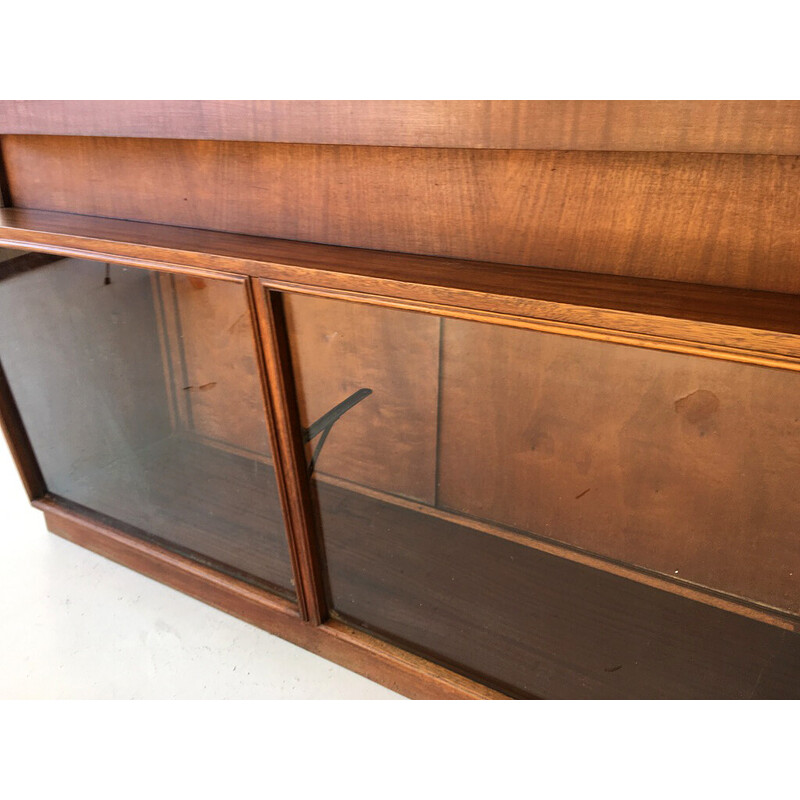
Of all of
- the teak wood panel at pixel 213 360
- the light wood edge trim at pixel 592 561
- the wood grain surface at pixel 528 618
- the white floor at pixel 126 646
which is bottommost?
the white floor at pixel 126 646

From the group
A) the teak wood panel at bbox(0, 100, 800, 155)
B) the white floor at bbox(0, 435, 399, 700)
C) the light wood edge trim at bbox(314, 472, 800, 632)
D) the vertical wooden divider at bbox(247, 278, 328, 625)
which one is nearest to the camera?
the teak wood panel at bbox(0, 100, 800, 155)

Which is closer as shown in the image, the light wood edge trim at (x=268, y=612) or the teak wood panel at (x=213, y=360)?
the teak wood panel at (x=213, y=360)

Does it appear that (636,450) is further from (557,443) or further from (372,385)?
(372,385)

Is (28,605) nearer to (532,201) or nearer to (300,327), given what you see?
(300,327)

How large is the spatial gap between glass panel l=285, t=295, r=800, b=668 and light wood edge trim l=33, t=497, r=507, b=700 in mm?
194

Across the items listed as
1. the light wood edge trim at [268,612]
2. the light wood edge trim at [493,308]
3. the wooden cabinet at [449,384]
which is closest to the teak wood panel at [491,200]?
the wooden cabinet at [449,384]

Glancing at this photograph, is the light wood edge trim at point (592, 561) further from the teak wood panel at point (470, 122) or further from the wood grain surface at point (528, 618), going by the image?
the teak wood panel at point (470, 122)

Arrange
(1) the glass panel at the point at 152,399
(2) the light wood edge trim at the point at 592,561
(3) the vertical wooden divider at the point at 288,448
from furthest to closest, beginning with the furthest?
(1) the glass panel at the point at 152,399
(3) the vertical wooden divider at the point at 288,448
(2) the light wood edge trim at the point at 592,561

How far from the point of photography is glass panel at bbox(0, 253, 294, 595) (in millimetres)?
1213

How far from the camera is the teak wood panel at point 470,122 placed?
739mm

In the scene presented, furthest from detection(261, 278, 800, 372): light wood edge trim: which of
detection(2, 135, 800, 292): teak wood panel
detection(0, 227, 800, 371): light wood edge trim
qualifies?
detection(2, 135, 800, 292): teak wood panel

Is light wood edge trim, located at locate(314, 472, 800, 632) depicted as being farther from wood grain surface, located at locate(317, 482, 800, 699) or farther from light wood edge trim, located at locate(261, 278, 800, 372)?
light wood edge trim, located at locate(261, 278, 800, 372)

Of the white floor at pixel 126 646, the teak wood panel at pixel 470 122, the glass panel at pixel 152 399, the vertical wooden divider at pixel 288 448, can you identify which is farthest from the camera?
the white floor at pixel 126 646

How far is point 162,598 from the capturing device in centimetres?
157
